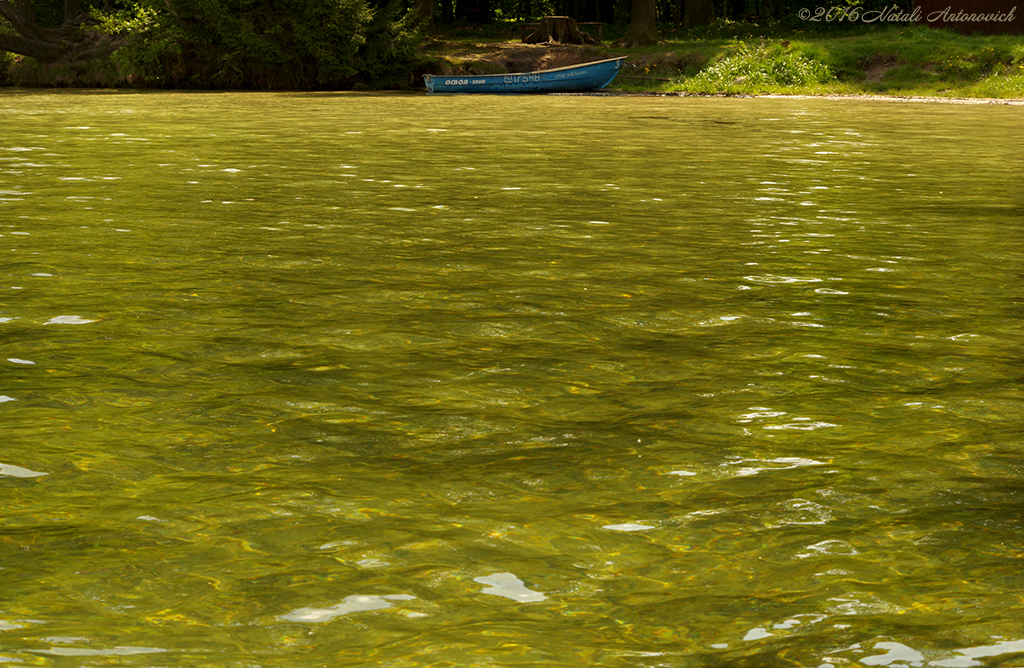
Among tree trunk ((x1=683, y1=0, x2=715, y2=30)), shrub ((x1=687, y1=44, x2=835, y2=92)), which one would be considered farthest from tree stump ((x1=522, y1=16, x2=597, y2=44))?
shrub ((x1=687, y1=44, x2=835, y2=92))

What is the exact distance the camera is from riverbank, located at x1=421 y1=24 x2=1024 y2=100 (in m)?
35.2

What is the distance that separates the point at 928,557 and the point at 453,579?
5.10 ft

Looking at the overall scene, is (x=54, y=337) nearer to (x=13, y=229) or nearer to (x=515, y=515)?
(x=515, y=515)

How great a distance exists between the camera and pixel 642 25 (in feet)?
151

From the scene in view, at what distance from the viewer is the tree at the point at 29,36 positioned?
41656 millimetres

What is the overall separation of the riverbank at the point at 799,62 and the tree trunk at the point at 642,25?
27.6 inches

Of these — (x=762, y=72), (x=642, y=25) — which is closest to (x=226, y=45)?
(x=642, y=25)

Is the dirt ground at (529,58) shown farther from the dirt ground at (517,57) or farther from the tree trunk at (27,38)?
the tree trunk at (27,38)

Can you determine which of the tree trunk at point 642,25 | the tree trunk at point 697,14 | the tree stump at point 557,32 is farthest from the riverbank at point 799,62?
the tree trunk at point 697,14

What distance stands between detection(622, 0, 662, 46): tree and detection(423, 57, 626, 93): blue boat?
5931 mm

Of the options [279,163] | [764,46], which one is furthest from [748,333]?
[764,46]

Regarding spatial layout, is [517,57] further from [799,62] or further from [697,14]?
[697,14]

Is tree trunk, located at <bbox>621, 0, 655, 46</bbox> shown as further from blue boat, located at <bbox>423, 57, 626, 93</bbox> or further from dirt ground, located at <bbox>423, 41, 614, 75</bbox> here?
blue boat, located at <bbox>423, 57, 626, 93</bbox>

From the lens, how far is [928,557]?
13.4 ft
